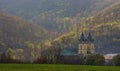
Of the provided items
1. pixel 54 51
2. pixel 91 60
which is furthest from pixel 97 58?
pixel 54 51

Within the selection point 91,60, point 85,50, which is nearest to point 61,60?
point 91,60

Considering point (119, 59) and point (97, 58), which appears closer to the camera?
point (119, 59)

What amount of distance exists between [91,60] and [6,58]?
77.8 ft

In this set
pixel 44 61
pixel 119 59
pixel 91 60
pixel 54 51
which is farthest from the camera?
pixel 54 51

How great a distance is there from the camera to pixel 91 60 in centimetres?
8894

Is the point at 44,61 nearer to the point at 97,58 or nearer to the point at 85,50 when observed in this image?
the point at 97,58

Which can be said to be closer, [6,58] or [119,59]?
[6,58]

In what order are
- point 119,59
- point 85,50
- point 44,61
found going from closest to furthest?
point 44,61 → point 119,59 → point 85,50

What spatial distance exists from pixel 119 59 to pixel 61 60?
50.3 ft

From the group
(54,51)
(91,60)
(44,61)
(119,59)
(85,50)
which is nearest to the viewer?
(44,61)

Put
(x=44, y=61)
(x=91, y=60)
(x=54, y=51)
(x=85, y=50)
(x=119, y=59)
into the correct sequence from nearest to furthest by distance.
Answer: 1. (x=44, y=61)
2. (x=119, y=59)
3. (x=91, y=60)
4. (x=54, y=51)
5. (x=85, y=50)

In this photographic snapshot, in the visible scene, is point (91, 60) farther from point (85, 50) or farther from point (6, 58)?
point (85, 50)

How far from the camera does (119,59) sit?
82.6 meters

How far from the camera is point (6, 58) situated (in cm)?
7456
